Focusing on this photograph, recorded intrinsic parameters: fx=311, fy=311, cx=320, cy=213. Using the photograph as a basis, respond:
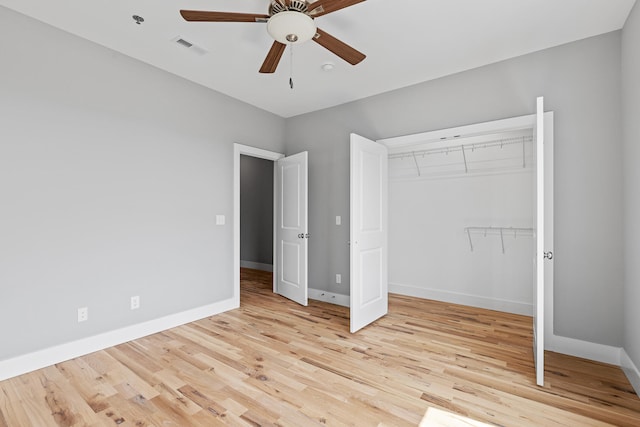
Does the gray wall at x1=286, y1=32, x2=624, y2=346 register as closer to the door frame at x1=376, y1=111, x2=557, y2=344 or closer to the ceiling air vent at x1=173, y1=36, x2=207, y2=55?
the door frame at x1=376, y1=111, x2=557, y2=344

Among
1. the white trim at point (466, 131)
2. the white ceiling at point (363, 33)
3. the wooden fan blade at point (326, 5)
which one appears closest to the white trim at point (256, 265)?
the white trim at point (466, 131)

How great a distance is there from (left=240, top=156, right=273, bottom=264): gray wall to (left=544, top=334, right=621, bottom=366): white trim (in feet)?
16.4

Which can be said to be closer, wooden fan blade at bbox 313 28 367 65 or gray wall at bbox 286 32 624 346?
wooden fan blade at bbox 313 28 367 65

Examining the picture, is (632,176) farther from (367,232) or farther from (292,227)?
(292,227)

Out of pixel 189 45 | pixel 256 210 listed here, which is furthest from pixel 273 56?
pixel 256 210

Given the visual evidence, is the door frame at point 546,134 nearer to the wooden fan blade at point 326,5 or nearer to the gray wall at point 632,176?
the gray wall at point 632,176

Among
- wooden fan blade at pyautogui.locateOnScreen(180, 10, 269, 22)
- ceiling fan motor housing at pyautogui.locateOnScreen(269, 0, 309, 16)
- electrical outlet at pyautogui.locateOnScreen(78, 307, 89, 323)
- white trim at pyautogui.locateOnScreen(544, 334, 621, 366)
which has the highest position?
ceiling fan motor housing at pyautogui.locateOnScreen(269, 0, 309, 16)

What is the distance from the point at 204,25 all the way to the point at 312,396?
2.94m

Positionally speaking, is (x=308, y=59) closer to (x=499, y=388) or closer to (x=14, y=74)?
(x=14, y=74)

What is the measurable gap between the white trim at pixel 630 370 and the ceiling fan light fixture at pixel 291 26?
10.6 ft

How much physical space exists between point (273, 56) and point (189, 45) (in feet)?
3.39

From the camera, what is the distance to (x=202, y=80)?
3.54 m

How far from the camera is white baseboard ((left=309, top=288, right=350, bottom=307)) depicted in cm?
416

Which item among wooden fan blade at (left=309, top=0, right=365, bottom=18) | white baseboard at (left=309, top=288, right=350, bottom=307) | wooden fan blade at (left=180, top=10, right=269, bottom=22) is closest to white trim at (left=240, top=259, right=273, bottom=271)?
white baseboard at (left=309, top=288, right=350, bottom=307)
